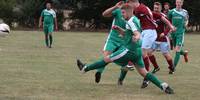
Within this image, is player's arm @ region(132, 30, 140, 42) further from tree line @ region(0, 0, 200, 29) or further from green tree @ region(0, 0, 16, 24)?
green tree @ region(0, 0, 16, 24)

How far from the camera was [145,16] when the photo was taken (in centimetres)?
1354

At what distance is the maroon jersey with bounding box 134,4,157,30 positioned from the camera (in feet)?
43.0

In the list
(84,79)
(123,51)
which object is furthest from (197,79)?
(123,51)

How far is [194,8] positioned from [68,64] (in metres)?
40.4

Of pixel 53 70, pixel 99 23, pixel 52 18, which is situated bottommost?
pixel 99 23

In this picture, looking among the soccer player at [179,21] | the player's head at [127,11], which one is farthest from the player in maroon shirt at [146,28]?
the soccer player at [179,21]

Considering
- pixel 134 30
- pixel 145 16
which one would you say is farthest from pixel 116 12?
pixel 134 30

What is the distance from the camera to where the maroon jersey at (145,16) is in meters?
13.1

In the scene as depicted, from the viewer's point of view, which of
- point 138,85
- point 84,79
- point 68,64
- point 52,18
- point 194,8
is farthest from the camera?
point 194,8

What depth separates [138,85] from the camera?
1273cm

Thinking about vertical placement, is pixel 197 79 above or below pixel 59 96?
below

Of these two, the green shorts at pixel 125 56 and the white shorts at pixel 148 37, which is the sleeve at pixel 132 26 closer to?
the green shorts at pixel 125 56

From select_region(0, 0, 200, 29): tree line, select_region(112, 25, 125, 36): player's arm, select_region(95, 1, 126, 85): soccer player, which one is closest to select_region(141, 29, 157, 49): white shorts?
select_region(95, 1, 126, 85): soccer player

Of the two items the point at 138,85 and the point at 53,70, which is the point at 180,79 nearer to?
the point at 138,85
